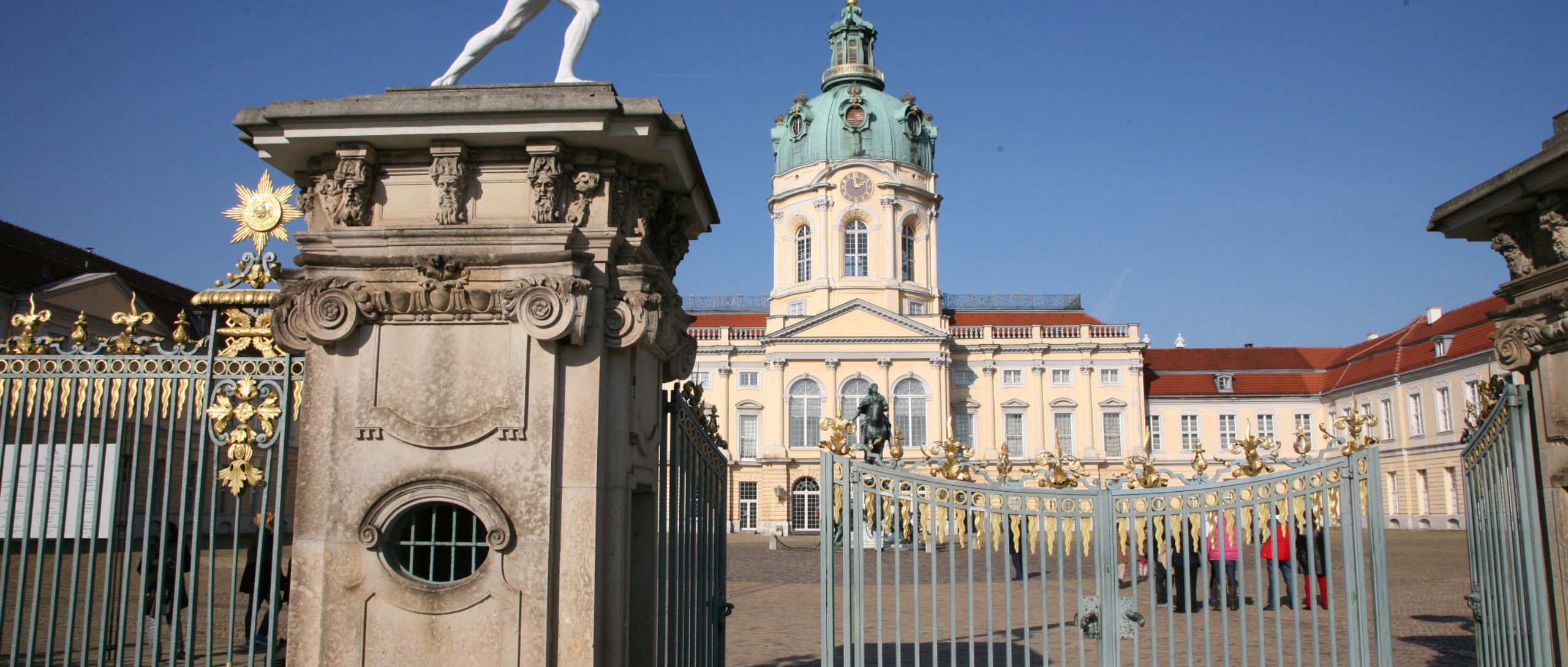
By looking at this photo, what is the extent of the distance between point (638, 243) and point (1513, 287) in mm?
4645

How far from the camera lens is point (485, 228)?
17.6 ft

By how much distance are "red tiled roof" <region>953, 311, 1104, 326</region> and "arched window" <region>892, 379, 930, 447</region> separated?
699cm

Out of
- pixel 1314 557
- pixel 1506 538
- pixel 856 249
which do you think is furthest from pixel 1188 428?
pixel 1314 557

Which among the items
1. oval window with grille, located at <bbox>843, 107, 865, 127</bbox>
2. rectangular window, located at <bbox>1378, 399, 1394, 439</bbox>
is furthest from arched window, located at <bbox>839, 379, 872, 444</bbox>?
rectangular window, located at <bbox>1378, 399, 1394, 439</bbox>

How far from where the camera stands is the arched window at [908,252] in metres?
50.6

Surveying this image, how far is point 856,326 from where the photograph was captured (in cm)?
4759

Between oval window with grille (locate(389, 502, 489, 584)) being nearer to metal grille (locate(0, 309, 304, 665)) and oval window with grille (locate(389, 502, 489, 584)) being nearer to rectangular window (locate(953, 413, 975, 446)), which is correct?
metal grille (locate(0, 309, 304, 665))

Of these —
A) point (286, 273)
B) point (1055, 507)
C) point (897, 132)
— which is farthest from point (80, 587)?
point (897, 132)

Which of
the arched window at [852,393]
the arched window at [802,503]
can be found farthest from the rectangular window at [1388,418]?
the arched window at [802,503]

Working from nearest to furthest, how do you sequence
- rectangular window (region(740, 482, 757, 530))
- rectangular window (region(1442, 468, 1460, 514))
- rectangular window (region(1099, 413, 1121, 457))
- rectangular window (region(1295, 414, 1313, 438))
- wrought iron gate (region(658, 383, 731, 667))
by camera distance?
wrought iron gate (region(658, 383, 731, 667)) < rectangular window (region(1442, 468, 1460, 514)) < rectangular window (region(740, 482, 757, 530)) < rectangular window (region(1099, 413, 1121, 457)) < rectangular window (region(1295, 414, 1313, 438))

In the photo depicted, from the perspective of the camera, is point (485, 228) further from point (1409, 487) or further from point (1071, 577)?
point (1409, 487)

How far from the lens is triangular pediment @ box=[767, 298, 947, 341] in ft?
155

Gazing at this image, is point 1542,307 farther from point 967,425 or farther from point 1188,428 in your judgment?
point 1188,428

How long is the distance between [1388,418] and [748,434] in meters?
26.2
